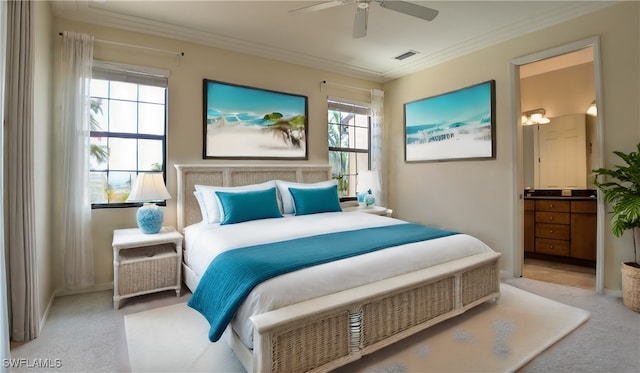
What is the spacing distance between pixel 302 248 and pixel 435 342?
3.66ft

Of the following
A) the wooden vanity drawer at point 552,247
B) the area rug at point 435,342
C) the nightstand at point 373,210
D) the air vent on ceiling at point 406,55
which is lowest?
the area rug at point 435,342

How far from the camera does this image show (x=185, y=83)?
3.56 meters

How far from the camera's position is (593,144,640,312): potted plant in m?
2.52

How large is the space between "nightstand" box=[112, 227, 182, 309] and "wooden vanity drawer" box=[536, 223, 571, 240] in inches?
178

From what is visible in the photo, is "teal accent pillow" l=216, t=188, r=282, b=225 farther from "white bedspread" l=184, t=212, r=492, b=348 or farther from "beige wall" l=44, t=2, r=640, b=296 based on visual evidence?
"beige wall" l=44, t=2, r=640, b=296

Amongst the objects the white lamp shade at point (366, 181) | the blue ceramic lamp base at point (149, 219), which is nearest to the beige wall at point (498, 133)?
the white lamp shade at point (366, 181)

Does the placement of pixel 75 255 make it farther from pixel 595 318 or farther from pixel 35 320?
pixel 595 318

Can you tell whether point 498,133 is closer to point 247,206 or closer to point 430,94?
point 430,94

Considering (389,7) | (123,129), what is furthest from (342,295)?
(123,129)

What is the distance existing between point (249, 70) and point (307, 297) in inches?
125

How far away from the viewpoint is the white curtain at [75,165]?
9.40ft

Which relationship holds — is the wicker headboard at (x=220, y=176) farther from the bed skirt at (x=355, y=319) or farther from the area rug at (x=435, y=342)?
the bed skirt at (x=355, y=319)

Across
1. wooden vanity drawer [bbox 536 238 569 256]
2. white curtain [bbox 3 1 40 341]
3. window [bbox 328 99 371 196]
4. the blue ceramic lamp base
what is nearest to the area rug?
white curtain [bbox 3 1 40 341]

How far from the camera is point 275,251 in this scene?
213 centimetres
